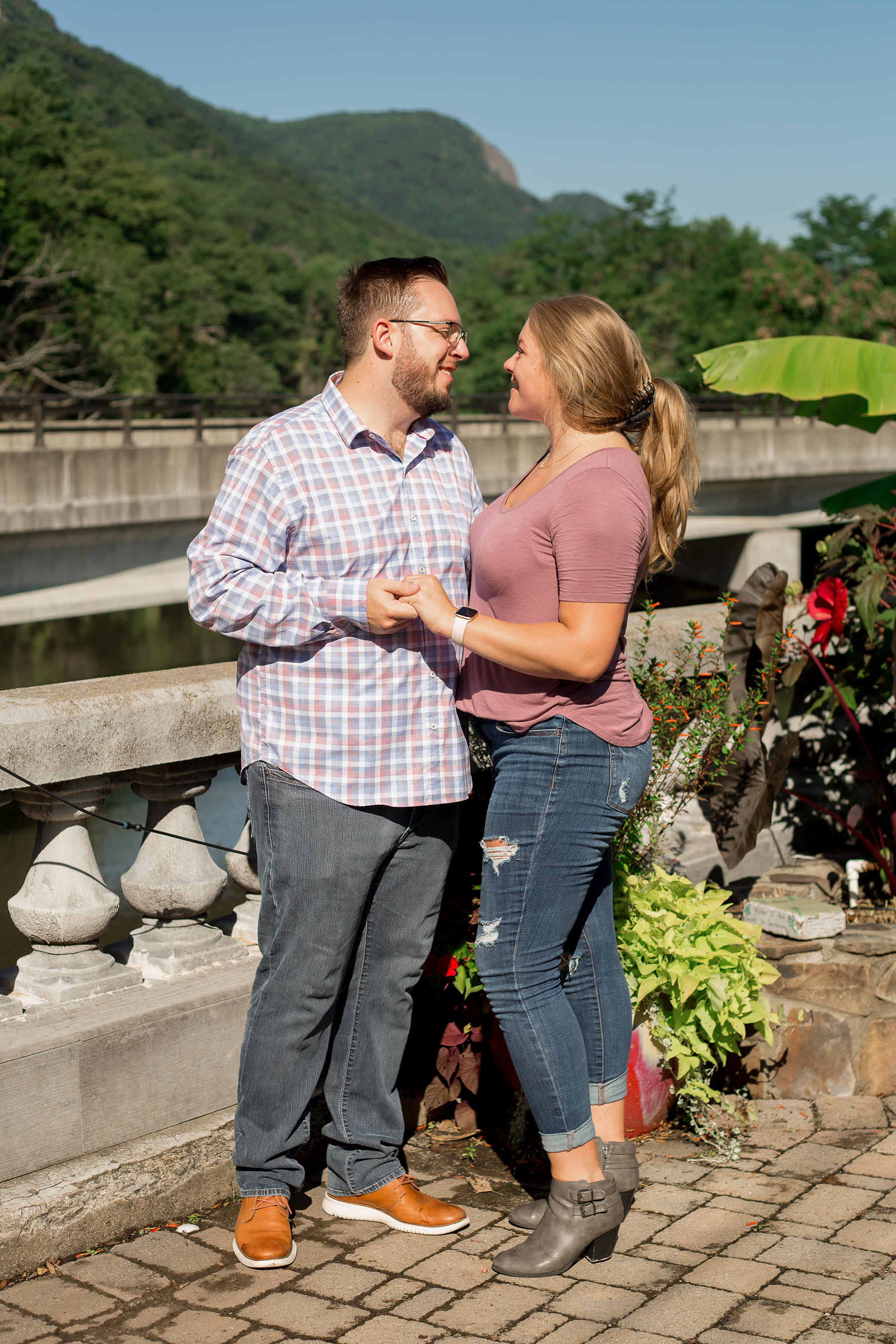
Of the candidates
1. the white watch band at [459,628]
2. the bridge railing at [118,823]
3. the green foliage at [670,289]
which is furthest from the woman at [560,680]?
the green foliage at [670,289]

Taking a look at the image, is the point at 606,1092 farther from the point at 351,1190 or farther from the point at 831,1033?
the point at 831,1033

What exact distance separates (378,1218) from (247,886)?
92 cm

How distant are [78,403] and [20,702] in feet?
42.0

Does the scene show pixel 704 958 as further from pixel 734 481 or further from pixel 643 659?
pixel 734 481

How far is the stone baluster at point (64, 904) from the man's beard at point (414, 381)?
1.12 metres

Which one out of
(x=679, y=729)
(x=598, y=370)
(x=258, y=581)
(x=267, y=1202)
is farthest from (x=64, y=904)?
(x=679, y=729)

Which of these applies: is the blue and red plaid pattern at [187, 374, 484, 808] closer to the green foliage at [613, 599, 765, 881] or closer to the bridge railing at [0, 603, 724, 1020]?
the bridge railing at [0, 603, 724, 1020]

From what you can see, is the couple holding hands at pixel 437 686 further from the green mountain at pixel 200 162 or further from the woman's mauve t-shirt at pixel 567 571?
the green mountain at pixel 200 162

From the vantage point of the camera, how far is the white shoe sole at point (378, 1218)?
288 cm

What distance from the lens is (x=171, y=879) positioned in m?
3.14

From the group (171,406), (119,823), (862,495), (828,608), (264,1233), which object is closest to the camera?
(264,1233)

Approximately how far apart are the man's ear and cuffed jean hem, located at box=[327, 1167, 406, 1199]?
6.06 ft

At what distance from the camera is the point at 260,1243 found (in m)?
2.73

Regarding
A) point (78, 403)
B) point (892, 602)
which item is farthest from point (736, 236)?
point (892, 602)
